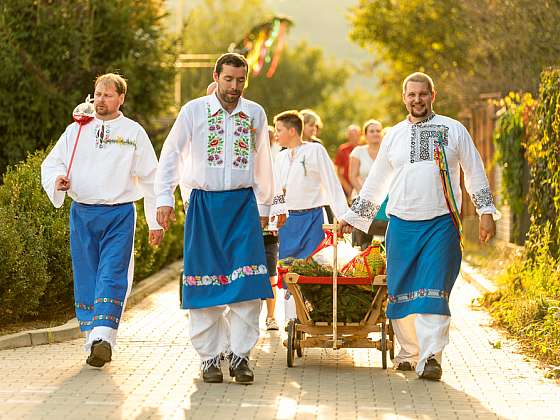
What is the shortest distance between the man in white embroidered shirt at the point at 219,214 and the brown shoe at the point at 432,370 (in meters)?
→ 1.16

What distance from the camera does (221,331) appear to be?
966 cm

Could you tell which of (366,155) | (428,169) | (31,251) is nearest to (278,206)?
(428,169)

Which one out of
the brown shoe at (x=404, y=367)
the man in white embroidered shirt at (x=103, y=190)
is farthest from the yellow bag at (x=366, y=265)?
the man in white embroidered shirt at (x=103, y=190)

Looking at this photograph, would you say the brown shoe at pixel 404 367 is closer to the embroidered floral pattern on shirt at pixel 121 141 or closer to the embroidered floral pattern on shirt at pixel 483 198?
the embroidered floral pattern on shirt at pixel 483 198

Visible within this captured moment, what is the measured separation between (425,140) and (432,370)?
1.61 meters

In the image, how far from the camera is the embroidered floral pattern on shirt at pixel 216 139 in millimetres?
9430

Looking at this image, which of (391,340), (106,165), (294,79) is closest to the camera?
(106,165)

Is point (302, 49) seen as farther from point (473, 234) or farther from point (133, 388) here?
point (133, 388)

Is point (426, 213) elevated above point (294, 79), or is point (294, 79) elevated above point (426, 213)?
point (294, 79)

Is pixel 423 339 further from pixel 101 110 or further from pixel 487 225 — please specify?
pixel 101 110

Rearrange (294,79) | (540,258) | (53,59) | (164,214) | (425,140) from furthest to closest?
(294,79), (53,59), (540,258), (425,140), (164,214)

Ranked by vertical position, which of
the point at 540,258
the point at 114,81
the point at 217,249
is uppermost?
the point at 114,81

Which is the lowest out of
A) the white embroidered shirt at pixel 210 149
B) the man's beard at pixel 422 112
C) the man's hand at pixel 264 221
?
the man's hand at pixel 264 221

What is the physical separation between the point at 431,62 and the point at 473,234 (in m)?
7.50
